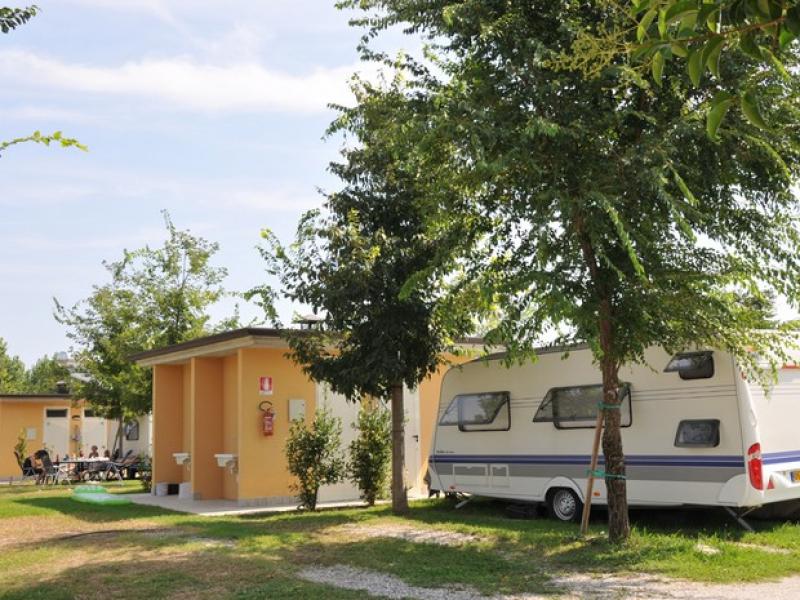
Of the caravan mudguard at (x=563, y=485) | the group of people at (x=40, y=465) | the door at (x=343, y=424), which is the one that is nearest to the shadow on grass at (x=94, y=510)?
the door at (x=343, y=424)

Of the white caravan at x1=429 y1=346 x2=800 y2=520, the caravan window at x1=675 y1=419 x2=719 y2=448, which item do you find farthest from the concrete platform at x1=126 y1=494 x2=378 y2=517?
the caravan window at x1=675 y1=419 x2=719 y2=448

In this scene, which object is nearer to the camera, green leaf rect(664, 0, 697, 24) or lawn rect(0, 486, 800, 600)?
green leaf rect(664, 0, 697, 24)

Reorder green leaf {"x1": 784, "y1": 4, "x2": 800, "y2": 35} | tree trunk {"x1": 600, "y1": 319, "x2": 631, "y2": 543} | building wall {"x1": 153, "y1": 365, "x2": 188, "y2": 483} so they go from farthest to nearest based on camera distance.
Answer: building wall {"x1": 153, "y1": 365, "x2": 188, "y2": 483}, tree trunk {"x1": 600, "y1": 319, "x2": 631, "y2": 543}, green leaf {"x1": 784, "y1": 4, "x2": 800, "y2": 35}

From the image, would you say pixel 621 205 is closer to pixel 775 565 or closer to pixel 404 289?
pixel 404 289

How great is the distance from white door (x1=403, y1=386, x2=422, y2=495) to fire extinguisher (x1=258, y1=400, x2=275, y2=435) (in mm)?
2734

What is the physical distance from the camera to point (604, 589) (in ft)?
24.2

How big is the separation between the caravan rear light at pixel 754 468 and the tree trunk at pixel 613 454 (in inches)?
64.5

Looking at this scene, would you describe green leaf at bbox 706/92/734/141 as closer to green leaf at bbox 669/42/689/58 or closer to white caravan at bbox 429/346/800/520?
green leaf at bbox 669/42/689/58

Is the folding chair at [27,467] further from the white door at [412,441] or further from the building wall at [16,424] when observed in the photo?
the white door at [412,441]

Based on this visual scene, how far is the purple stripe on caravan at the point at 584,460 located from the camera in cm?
1023

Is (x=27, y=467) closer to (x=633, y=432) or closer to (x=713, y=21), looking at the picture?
(x=633, y=432)

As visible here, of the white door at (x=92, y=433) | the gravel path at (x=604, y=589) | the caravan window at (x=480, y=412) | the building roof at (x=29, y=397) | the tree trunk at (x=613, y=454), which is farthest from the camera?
the white door at (x=92, y=433)

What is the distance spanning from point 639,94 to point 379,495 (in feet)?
28.9

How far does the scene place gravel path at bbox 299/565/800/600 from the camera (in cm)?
708
